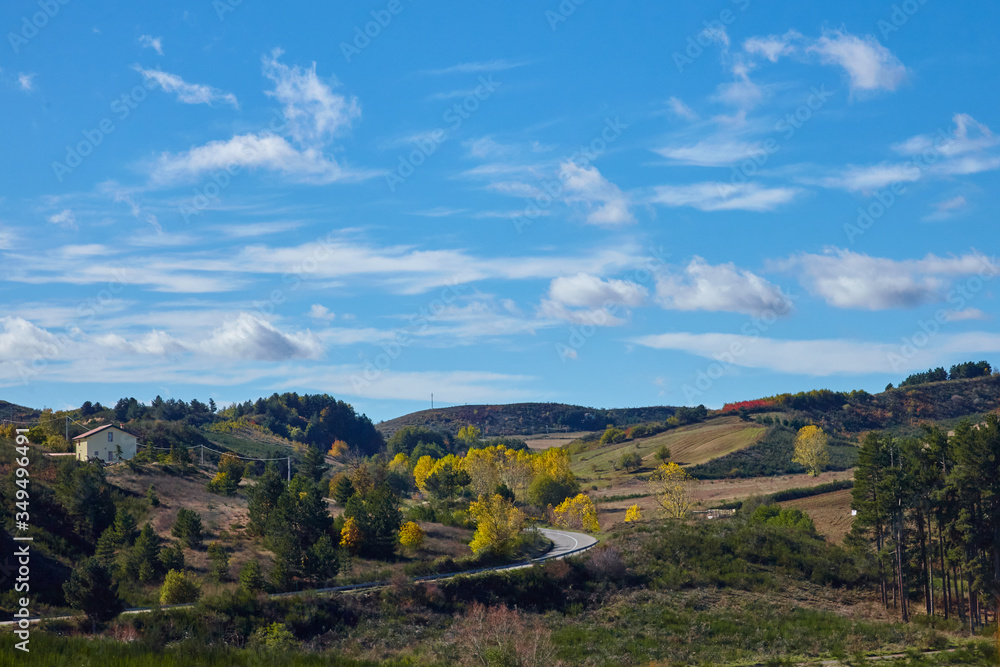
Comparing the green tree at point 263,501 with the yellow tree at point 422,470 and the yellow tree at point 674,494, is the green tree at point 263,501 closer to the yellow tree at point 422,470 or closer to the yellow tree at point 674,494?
the yellow tree at point 674,494

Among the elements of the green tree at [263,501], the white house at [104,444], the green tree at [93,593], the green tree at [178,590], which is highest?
the white house at [104,444]

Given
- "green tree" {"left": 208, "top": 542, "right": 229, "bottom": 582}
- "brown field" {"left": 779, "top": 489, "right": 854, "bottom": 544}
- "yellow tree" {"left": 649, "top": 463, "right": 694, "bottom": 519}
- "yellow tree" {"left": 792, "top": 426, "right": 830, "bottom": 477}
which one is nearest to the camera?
"green tree" {"left": 208, "top": 542, "right": 229, "bottom": 582}

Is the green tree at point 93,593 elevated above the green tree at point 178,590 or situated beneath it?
elevated above

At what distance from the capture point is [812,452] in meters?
142

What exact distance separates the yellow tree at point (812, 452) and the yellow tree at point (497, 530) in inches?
3448

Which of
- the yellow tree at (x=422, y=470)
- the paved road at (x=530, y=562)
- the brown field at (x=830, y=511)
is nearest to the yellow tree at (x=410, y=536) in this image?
the paved road at (x=530, y=562)

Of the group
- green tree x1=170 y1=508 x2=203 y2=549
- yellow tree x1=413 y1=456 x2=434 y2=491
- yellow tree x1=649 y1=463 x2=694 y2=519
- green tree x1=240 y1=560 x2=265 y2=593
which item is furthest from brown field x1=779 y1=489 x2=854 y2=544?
green tree x1=170 y1=508 x2=203 y2=549

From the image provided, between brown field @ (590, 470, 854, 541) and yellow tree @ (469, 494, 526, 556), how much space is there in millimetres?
38909

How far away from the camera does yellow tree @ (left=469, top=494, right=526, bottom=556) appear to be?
6988 centimetres

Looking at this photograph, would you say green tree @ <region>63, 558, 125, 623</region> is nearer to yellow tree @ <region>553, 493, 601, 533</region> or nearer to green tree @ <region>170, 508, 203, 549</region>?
green tree @ <region>170, 508, 203, 549</region>

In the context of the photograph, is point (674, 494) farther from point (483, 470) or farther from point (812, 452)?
point (812, 452)

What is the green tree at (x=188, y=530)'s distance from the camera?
6500 cm

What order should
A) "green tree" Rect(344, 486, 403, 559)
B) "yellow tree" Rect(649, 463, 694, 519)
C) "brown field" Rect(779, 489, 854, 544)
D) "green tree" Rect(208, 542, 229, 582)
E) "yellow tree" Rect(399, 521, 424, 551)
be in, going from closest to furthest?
1. "green tree" Rect(208, 542, 229, 582)
2. "green tree" Rect(344, 486, 403, 559)
3. "yellow tree" Rect(399, 521, 424, 551)
4. "brown field" Rect(779, 489, 854, 544)
5. "yellow tree" Rect(649, 463, 694, 519)

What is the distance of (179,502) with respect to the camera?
7612 centimetres
